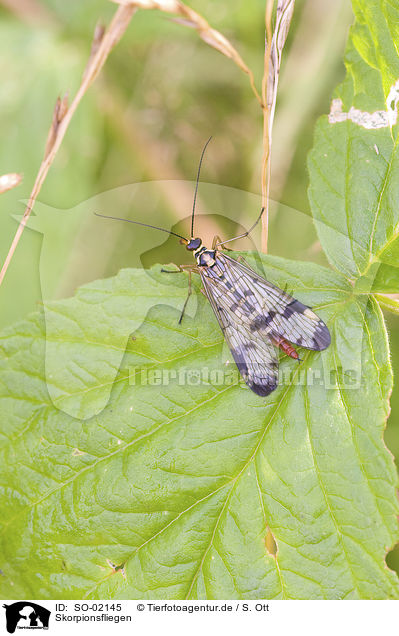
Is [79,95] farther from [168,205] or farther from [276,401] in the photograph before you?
[276,401]

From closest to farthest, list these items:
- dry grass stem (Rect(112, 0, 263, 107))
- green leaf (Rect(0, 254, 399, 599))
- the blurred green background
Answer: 1. green leaf (Rect(0, 254, 399, 599))
2. dry grass stem (Rect(112, 0, 263, 107))
3. the blurred green background

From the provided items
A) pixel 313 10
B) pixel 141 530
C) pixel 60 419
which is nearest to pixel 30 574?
pixel 141 530

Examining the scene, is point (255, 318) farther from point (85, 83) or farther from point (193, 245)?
point (85, 83)

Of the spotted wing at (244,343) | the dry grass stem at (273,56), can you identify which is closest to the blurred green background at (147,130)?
the spotted wing at (244,343)

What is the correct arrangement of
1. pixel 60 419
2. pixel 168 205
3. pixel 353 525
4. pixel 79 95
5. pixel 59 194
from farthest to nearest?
pixel 168 205
pixel 59 194
pixel 79 95
pixel 60 419
pixel 353 525
